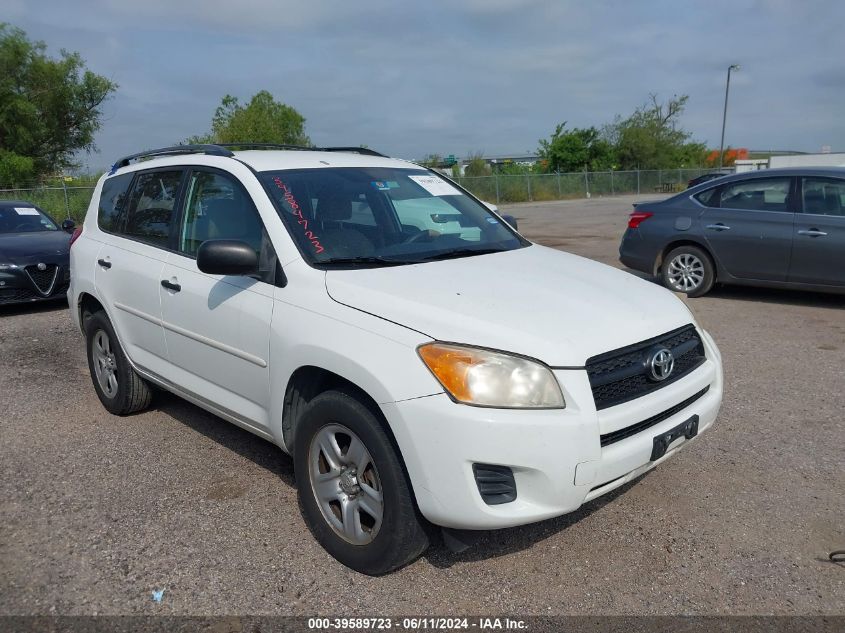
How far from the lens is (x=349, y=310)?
2979mm

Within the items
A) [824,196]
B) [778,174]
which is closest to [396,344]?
[824,196]

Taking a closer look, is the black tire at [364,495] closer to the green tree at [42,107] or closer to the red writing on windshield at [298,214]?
the red writing on windshield at [298,214]

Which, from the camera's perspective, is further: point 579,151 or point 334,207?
point 579,151

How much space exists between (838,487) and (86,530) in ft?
12.4

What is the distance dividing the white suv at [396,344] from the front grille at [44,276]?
4.90 metres

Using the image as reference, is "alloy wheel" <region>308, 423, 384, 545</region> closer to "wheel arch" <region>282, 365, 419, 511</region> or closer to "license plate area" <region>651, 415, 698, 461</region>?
"wheel arch" <region>282, 365, 419, 511</region>

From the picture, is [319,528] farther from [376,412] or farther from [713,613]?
[713,613]

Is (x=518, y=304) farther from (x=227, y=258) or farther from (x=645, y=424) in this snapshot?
(x=227, y=258)

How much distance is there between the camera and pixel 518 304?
2975 mm

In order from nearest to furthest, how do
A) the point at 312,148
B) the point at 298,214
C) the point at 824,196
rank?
the point at 298,214
the point at 312,148
the point at 824,196

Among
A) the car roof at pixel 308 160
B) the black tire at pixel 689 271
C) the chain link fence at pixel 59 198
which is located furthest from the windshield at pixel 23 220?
the chain link fence at pixel 59 198

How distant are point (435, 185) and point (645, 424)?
213cm

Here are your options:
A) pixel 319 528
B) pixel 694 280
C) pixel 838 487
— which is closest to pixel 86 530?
pixel 319 528

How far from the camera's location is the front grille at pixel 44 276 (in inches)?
340
